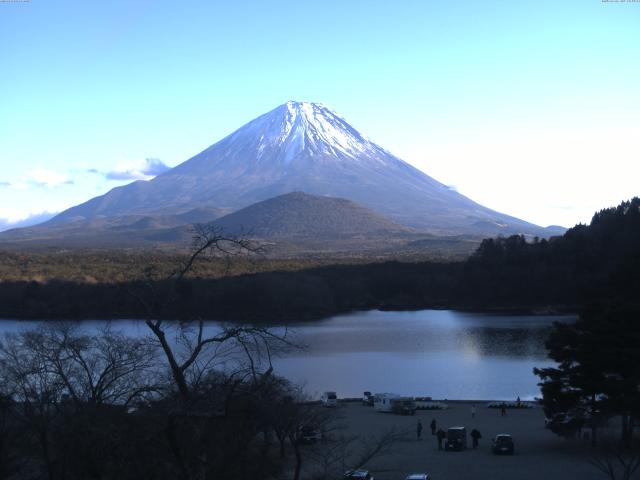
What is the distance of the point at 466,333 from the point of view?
97.0ft

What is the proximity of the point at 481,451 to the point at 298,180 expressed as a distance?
105931 millimetres

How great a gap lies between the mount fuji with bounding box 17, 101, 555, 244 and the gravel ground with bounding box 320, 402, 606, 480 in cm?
9036

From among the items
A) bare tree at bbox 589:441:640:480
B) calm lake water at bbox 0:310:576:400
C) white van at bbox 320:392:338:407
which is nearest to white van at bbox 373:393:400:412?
white van at bbox 320:392:338:407

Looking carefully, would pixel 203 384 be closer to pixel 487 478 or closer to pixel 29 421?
pixel 29 421

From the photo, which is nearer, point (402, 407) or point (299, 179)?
point (402, 407)

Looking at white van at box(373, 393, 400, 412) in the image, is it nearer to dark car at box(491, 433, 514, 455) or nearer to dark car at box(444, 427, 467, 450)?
dark car at box(444, 427, 467, 450)

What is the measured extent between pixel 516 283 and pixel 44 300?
2258 centimetres

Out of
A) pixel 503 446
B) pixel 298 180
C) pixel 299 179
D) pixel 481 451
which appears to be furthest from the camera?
pixel 299 179

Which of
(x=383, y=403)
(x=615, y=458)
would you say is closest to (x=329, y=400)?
(x=383, y=403)

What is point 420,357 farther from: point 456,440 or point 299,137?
point 299,137

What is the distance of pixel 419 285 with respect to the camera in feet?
147

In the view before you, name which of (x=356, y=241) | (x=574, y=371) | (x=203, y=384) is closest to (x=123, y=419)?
(x=203, y=384)

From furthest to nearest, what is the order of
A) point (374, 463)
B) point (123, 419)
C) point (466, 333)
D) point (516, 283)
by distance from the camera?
point (516, 283) < point (466, 333) < point (374, 463) < point (123, 419)

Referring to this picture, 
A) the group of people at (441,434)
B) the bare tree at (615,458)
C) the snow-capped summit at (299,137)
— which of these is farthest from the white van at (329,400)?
the snow-capped summit at (299,137)
